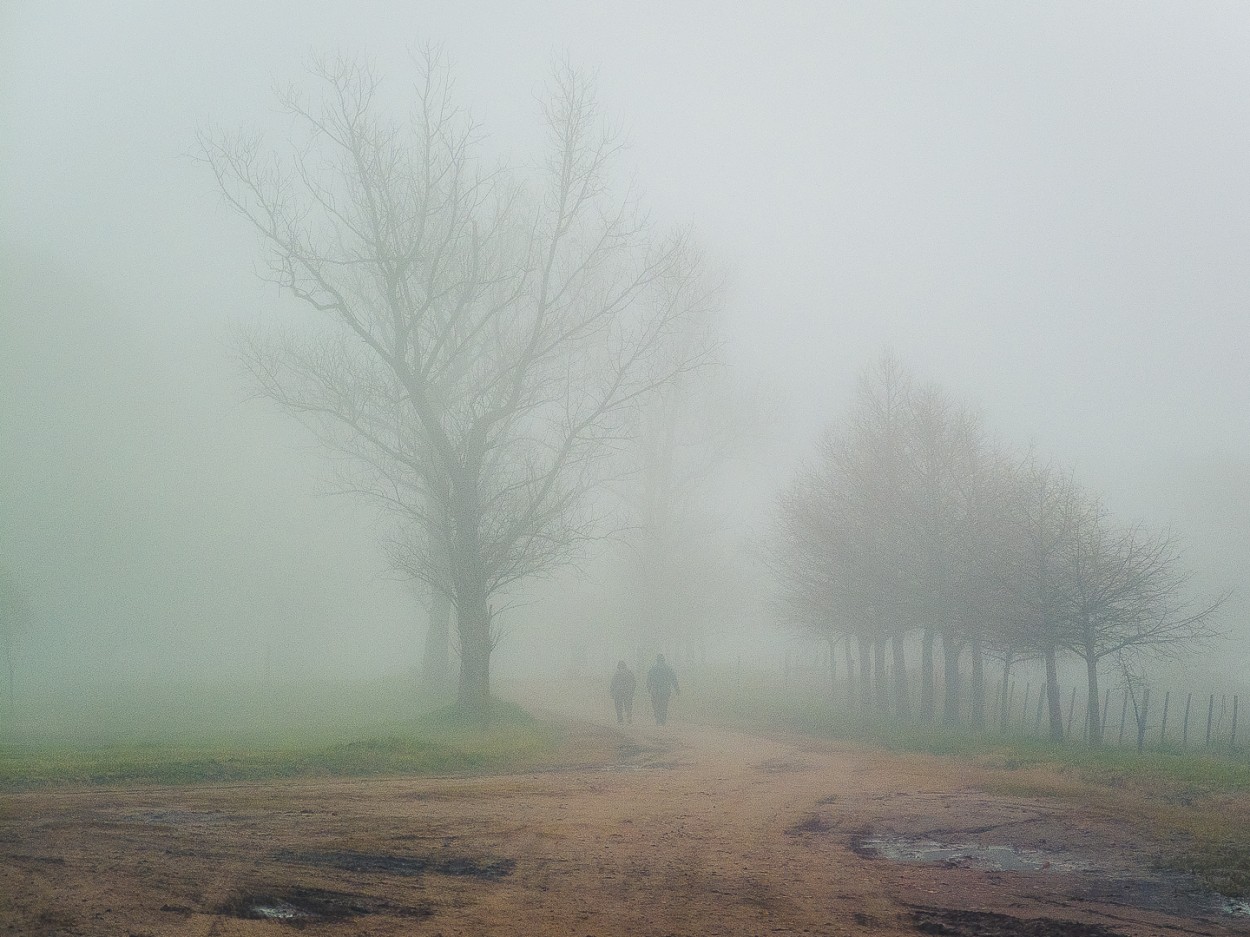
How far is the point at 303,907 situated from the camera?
6793 mm

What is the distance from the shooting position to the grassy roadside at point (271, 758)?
12039mm

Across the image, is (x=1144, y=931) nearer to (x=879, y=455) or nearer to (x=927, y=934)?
(x=927, y=934)

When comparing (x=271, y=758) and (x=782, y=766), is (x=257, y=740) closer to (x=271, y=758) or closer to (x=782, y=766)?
(x=271, y=758)

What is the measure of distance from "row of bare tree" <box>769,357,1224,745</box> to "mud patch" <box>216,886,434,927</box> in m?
18.3

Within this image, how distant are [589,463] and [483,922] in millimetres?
21423

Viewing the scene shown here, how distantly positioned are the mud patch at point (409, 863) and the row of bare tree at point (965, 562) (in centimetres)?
1704

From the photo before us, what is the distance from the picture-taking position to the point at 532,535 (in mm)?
25250

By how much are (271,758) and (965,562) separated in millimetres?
19435

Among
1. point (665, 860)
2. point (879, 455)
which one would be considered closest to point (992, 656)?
point (879, 455)

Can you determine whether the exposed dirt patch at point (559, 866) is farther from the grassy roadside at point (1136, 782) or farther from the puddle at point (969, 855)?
the grassy roadside at point (1136, 782)

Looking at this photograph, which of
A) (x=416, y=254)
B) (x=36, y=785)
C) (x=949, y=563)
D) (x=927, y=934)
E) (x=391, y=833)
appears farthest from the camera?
(x=949, y=563)

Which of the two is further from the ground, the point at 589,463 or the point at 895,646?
the point at 589,463

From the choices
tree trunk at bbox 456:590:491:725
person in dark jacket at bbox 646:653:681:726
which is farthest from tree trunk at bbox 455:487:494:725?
person in dark jacket at bbox 646:653:681:726

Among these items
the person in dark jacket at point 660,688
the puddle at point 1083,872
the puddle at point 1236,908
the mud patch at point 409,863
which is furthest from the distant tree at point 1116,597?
the mud patch at point 409,863
